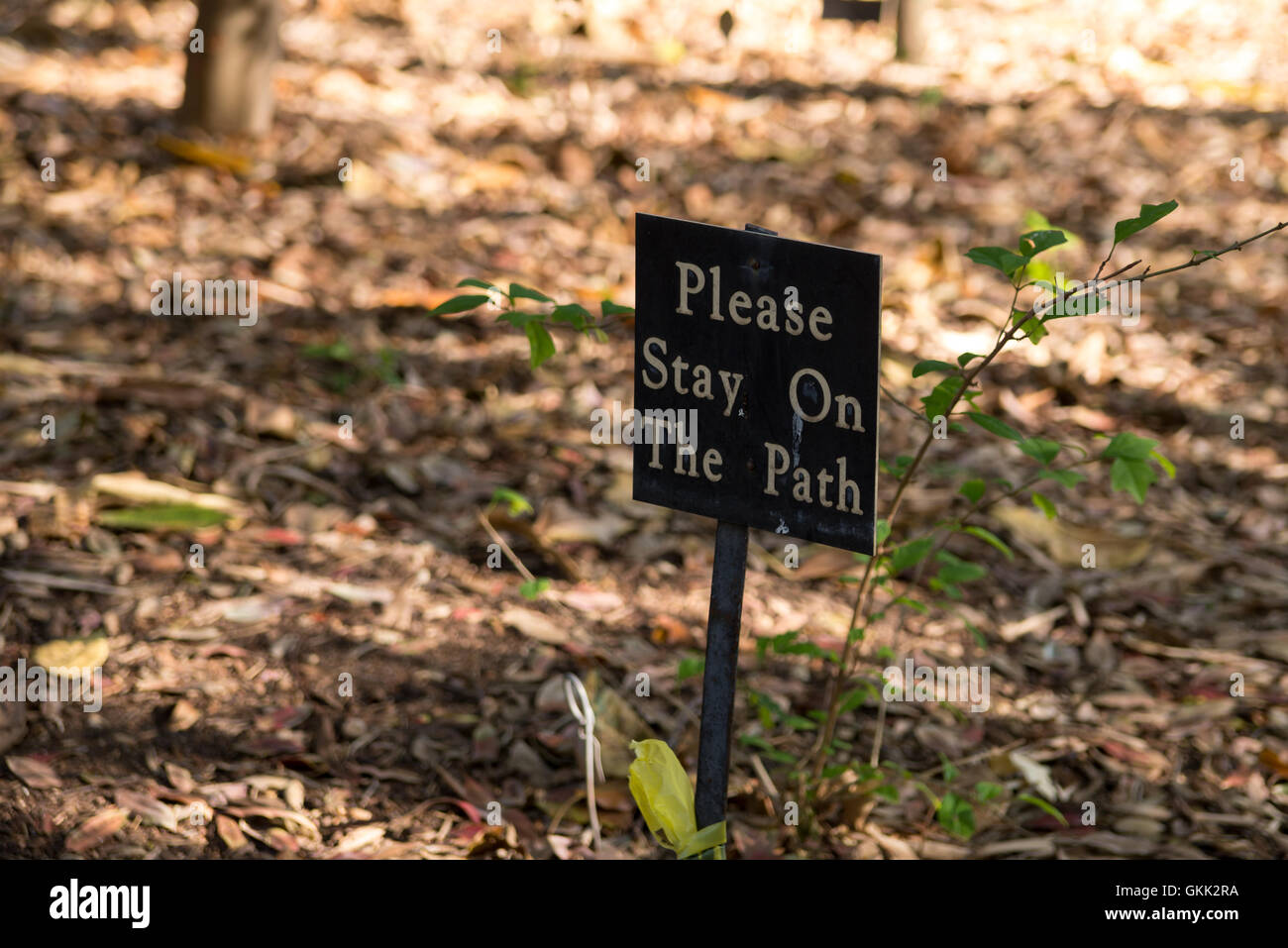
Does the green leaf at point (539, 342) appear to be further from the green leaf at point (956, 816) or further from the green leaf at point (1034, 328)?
A: the green leaf at point (956, 816)

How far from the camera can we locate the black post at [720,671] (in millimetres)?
2215

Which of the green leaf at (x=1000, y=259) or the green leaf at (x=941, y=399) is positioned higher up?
the green leaf at (x=1000, y=259)

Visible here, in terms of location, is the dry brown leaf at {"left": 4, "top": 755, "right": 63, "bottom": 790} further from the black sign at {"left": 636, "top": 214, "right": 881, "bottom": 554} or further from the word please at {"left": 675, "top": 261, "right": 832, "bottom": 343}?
the word please at {"left": 675, "top": 261, "right": 832, "bottom": 343}

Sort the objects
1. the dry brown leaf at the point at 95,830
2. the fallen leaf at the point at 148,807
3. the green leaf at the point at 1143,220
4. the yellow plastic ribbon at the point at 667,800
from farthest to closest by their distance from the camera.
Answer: the fallen leaf at the point at 148,807 → the dry brown leaf at the point at 95,830 → the yellow plastic ribbon at the point at 667,800 → the green leaf at the point at 1143,220

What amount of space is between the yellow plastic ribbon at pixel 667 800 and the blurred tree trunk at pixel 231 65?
555cm

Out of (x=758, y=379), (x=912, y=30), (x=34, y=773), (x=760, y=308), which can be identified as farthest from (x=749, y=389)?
(x=912, y=30)

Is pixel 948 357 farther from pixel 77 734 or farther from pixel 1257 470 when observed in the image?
pixel 77 734

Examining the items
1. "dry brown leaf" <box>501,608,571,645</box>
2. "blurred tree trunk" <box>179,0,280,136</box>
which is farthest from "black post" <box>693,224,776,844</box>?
"blurred tree trunk" <box>179,0,280,136</box>

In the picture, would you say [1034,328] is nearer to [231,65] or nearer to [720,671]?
[720,671]

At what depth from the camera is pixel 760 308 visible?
2053mm

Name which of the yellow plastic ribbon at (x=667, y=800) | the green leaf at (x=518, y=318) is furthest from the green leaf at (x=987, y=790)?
the green leaf at (x=518, y=318)

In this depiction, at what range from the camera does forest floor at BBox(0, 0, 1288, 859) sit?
285cm

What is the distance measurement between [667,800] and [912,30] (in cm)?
813

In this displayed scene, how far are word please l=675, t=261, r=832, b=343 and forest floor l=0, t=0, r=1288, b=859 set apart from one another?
780mm
